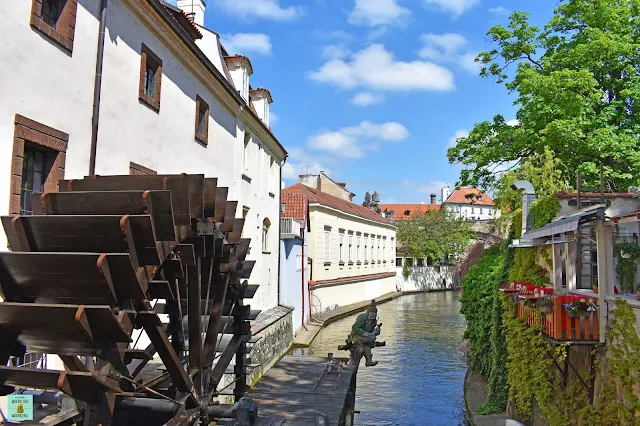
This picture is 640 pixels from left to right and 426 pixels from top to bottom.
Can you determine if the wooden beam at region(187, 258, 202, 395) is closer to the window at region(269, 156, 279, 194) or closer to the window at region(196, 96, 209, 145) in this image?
the window at region(196, 96, 209, 145)

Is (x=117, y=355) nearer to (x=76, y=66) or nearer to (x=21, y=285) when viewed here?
(x=21, y=285)

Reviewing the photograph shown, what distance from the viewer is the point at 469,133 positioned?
1639cm

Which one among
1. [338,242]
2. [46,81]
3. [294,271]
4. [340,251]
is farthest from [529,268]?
[340,251]

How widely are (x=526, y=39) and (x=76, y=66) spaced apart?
43.3ft

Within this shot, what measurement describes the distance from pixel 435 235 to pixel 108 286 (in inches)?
1595

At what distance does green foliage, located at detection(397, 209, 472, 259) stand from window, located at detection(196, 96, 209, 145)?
33.3 metres

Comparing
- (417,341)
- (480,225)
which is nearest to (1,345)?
(417,341)

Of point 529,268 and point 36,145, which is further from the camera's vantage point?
point 529,268

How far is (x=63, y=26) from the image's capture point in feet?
20.9

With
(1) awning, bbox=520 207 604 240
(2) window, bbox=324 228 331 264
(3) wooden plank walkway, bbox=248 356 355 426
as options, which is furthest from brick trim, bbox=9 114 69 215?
(2) window, bbox=324 228 331 264

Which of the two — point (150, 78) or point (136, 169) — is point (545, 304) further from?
point (150, 78)

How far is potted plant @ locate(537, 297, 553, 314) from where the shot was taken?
705cm

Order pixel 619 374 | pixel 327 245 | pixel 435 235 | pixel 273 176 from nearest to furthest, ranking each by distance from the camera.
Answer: pixel 619 374
pixel 273 176
pixel 327 245
pixel 435 235

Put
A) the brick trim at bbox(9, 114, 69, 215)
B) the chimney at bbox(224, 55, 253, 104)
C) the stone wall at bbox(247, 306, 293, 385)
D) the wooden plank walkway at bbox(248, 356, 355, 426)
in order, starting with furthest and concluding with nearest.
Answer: the chimney at bbox(224, 55, 253, 104), the stone wall at bbox(247, 306, 293, 385), the wooden plank walkway at bbox(248, 356, 355, 426), the brick trim at bbox(9, 114, 69, 215)
